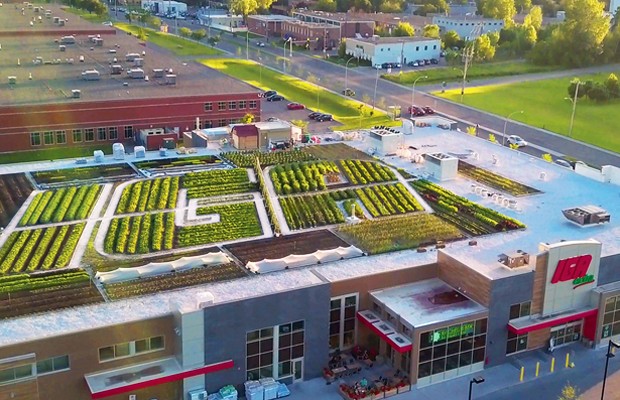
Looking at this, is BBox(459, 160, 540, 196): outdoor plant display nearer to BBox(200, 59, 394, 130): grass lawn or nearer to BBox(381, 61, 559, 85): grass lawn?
BBox(200, 59, 394, 130): grass lawn

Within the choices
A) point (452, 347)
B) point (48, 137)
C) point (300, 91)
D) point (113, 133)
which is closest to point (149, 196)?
point (452, 347)

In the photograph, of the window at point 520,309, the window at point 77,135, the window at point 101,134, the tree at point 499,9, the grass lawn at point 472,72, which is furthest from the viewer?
the tree at point 499,9

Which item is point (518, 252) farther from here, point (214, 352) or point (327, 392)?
point (214, 352)

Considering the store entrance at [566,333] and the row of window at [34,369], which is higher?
the row of window at [34,369]

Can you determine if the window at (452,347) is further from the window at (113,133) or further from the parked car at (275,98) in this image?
the parked car at (275,98)

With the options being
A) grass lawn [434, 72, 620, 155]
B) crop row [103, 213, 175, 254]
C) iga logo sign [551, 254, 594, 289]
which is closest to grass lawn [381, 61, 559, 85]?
grass lawn [434, 72, 620, 155]

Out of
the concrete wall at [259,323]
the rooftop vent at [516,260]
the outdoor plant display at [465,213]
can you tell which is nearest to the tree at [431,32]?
the outdoor plant display at [465,213]

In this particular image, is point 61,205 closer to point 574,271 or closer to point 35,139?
point 35,139
